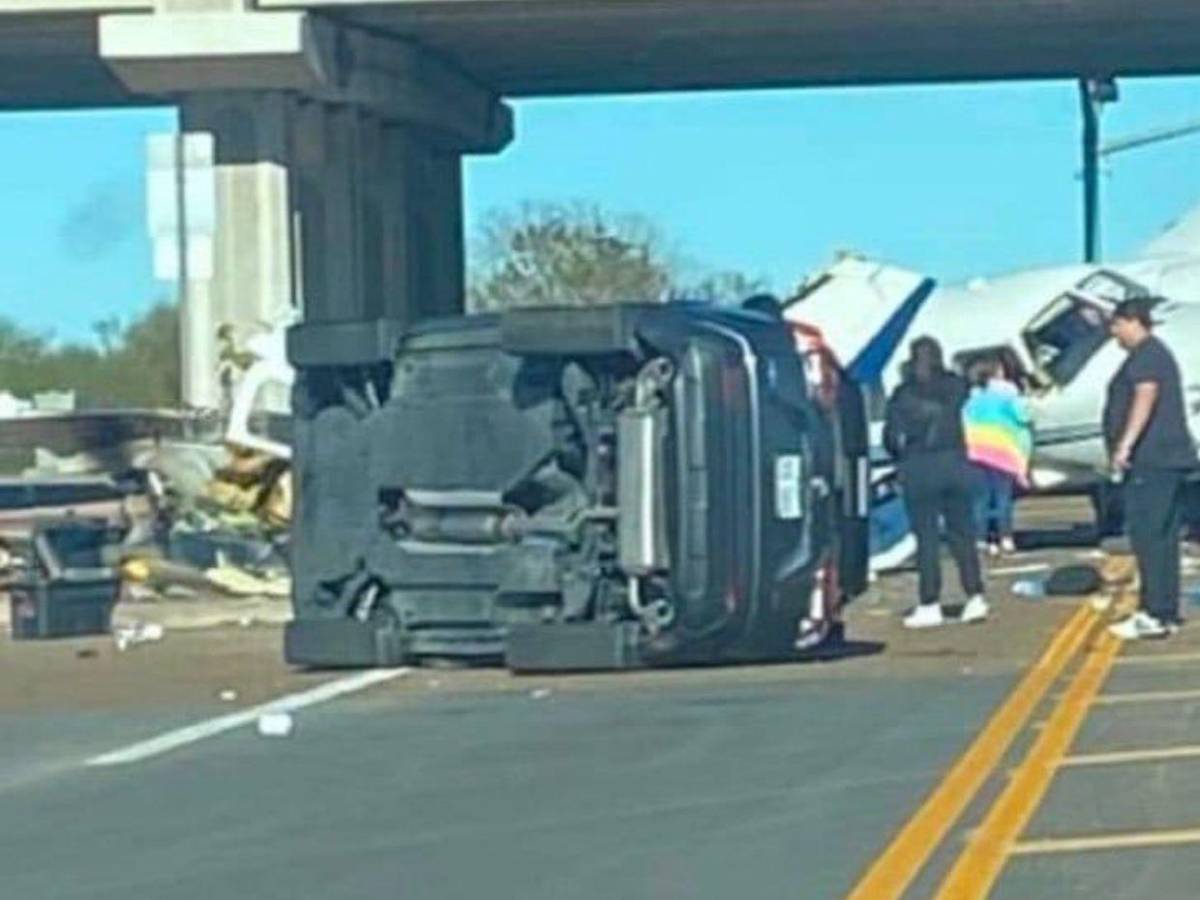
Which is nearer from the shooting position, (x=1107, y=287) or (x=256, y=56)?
(x=1107, y=287)

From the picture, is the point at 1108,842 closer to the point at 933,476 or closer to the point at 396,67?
the point at 933,476

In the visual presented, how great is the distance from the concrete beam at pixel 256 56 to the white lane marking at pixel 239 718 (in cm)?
2341

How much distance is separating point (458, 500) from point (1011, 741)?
551cm

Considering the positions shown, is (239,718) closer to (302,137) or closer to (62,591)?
(62,591)


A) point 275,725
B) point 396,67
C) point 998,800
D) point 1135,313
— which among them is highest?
point 396,67

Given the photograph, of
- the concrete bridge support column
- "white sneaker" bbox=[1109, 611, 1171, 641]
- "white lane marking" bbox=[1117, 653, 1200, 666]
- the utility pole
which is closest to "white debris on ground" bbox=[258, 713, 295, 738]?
"white lane marking" bbox=[1117, 653, 1200, 666]

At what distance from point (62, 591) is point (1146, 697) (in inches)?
360

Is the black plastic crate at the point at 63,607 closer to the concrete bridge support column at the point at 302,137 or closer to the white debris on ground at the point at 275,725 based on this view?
the white debris on ground at the point at 275,725

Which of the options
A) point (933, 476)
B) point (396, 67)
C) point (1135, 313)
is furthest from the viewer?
point (396, 67)

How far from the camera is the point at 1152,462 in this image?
68.2 ft

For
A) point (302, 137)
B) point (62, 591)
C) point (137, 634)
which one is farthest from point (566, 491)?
point (302, 137)

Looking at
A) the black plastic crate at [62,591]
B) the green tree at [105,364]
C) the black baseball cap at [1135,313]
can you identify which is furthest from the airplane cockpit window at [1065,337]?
the green tree at [105,364]

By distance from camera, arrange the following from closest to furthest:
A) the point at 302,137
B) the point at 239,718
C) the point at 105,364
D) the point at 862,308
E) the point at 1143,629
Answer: the point at 239,718
the point at 1143,629
the point at 862,308
the point at 302,137
the point at 105,364

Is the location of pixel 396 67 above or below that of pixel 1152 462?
above
